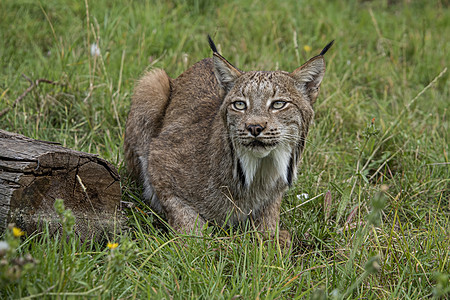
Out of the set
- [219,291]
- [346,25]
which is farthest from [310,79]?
[346,25]

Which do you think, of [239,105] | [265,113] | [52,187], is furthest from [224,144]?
[52,187]

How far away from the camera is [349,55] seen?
6.79 m

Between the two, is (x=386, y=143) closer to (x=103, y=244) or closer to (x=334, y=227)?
(x=334, y=227)

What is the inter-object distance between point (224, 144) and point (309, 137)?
1402 millimetres

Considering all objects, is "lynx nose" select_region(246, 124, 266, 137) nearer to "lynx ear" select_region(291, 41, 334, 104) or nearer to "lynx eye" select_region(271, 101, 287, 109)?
"lynx eye" select_region(271, 101, 287, 109)

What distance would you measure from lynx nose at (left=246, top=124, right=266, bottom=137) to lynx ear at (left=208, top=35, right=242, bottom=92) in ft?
2.10

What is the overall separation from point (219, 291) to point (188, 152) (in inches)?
62.8

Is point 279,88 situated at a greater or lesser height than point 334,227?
greater

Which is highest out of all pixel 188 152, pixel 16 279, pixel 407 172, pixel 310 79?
pixel 310 79

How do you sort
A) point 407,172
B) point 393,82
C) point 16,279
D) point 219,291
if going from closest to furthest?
point 16,279 → point 219,291 → point 407,172 → point 393,82

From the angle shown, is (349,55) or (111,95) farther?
(349,55)

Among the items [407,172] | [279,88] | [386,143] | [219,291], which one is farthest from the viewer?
[386,143]

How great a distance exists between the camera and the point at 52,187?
10.5 ft

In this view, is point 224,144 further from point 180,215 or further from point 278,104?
point 180,215
